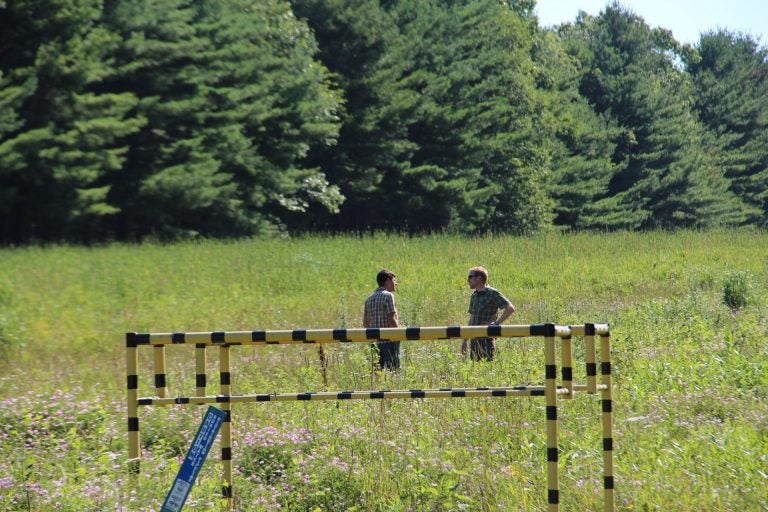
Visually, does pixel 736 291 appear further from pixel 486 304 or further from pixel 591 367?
pixel 591 367

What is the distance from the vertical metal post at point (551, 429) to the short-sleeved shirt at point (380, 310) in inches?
239

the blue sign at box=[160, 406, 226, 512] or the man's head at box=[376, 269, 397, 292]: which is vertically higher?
the man's head at box=[376, 269, 397, 292]

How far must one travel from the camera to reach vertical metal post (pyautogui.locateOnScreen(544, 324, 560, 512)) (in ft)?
19.8

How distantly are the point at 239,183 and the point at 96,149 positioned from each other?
8.32 m

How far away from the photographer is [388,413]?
29.9ft

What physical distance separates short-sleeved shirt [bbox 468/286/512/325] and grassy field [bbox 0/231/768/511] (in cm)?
50

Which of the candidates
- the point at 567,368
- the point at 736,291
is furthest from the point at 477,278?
the point at 736,291

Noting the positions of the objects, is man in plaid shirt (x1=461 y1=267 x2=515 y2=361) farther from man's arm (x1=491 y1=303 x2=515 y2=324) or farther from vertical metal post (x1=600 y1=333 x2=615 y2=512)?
vertical metal post (x1=600 y1=333 x2=615 y2=512)

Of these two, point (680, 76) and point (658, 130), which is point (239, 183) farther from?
point (680, 76)

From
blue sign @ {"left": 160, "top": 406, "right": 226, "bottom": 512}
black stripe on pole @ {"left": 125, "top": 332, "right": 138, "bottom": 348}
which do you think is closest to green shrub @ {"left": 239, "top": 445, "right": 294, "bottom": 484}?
black stripe on pole @ {"left": 125, "top": 332, "right": 138, "bottom": 348}

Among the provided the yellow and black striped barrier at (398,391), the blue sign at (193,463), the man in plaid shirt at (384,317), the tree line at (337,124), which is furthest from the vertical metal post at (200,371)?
the tree line at (337,124)

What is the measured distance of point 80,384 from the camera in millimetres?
12266

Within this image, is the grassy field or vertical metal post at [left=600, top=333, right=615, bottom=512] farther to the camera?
the grassy field

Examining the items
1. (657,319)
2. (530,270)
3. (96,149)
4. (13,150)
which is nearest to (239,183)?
(96,149)
